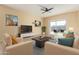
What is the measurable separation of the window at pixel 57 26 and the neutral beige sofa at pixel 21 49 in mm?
531

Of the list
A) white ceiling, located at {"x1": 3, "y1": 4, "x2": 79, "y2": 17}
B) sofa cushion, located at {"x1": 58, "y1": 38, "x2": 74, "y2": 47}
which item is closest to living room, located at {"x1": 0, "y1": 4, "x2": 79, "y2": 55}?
white ceiling, located at {"x1": 3, "y1": 4, "x2": 79, "y2": 17}

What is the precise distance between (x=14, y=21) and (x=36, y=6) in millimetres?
518

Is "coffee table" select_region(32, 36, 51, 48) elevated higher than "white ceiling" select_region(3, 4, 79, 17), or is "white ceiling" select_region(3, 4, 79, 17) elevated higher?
"white ceiling" select_region(3, 4, 79, 17)

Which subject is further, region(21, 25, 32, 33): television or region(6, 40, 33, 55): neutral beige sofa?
region(21, 25, 32, 33): television

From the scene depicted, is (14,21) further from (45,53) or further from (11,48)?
(45,53)

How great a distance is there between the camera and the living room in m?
1.65

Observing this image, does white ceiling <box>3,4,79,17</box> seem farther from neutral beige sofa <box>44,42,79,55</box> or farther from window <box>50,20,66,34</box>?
neutral beige sofa <box>44,42,79,55</box>

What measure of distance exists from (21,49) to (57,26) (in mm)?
876

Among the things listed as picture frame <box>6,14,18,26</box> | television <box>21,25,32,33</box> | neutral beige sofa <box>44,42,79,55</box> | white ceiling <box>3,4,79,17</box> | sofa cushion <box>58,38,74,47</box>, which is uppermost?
white ceiling <box>3,4,79,17</box>

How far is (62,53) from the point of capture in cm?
167
